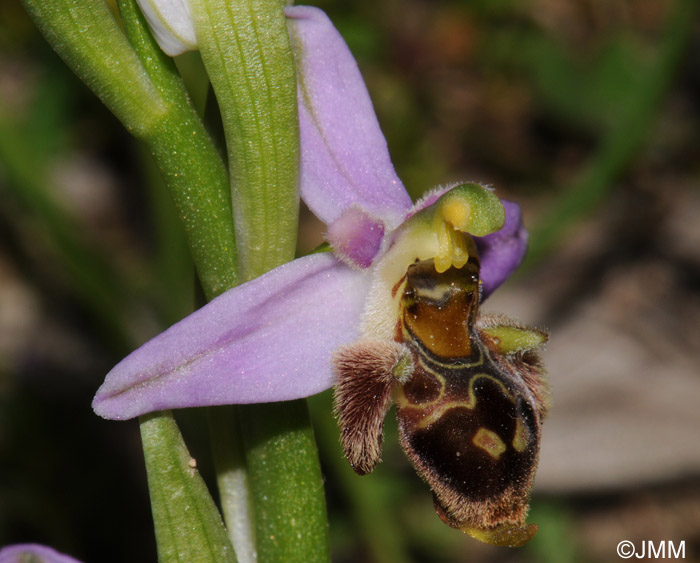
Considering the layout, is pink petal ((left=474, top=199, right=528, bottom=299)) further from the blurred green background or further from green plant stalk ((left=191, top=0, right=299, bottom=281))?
the blurred green background

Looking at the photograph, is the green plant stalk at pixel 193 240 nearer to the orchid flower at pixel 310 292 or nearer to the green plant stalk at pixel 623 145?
the orchid flower at pixel 310 292

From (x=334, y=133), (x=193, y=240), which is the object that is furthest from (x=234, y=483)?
(x=334, y=133)

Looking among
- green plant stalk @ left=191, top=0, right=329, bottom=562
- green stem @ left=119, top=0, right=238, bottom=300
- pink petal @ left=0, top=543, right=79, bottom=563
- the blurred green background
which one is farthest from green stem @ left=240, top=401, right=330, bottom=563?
the blurred green background

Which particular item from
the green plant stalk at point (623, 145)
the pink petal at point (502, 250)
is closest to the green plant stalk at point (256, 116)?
the pink petal at point (502, 250)

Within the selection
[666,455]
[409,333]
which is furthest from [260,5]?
[666,455]

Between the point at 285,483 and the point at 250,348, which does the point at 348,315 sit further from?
the point at 285,483

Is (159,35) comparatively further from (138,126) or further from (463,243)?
(463,243)

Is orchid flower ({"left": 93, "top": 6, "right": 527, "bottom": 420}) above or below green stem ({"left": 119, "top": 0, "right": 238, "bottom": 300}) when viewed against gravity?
below
